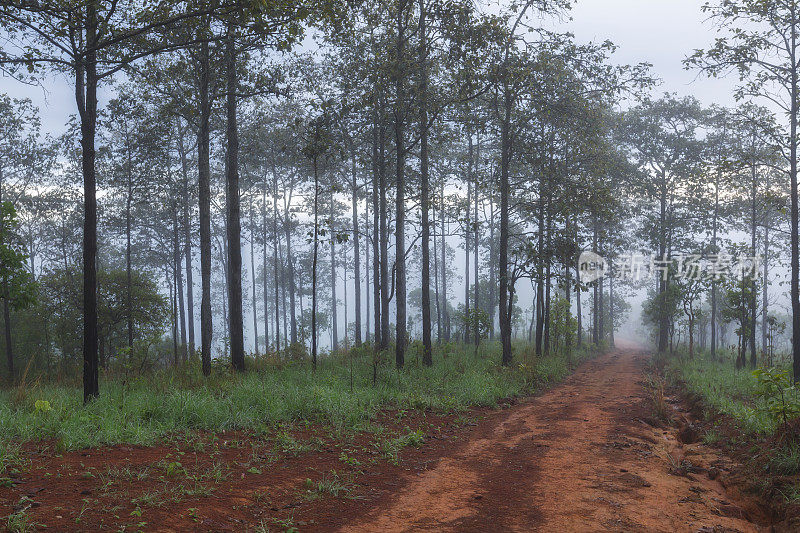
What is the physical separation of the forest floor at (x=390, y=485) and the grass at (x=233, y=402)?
1.42ft

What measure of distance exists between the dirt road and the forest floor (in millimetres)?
21

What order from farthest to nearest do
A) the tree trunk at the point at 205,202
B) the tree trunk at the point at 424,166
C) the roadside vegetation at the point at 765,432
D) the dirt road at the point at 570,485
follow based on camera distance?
1. the tree trunk at the point at 424,166
2. the tree trunk at the point at 205,202
3. the roadside vegetation at the point at 765,432
4. the dirt road at the point at 570,485

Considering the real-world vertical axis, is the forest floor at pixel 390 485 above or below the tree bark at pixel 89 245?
below

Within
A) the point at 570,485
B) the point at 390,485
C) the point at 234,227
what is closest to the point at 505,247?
the point at 234,227

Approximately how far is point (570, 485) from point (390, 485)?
203 centimetres

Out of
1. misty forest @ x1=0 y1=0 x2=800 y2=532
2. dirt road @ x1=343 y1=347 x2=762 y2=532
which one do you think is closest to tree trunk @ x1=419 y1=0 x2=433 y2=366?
misty forest @ x1=0 y1=0 x2=800 y2=532

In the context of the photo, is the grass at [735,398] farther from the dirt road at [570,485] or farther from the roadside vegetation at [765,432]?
the dirt road at [570,485]

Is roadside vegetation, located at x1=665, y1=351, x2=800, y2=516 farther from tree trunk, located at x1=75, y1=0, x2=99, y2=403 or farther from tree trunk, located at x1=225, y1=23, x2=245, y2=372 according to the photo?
tree trunk, located at x1=225, y1=23, x2=245, y2=372

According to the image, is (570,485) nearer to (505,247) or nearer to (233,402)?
(233,402)

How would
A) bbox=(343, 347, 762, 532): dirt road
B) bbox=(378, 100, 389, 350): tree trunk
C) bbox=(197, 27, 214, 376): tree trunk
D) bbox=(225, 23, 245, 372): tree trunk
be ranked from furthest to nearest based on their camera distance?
bbox=(378, 100, 389, 350): tree trunk → bbox=(225, 23, 245, 372): tree trunk → bbox=(197, 27, 214, 376): tree trunk → bbox=(343, 347, 762, 532): dirt road

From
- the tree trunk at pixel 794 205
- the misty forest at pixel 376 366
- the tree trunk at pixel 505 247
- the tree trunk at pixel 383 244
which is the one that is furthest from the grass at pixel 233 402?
the tree trunk at pixel 794 205

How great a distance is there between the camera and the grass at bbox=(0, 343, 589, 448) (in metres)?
6.52

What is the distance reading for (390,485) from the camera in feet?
18.9

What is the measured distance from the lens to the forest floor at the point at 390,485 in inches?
176
